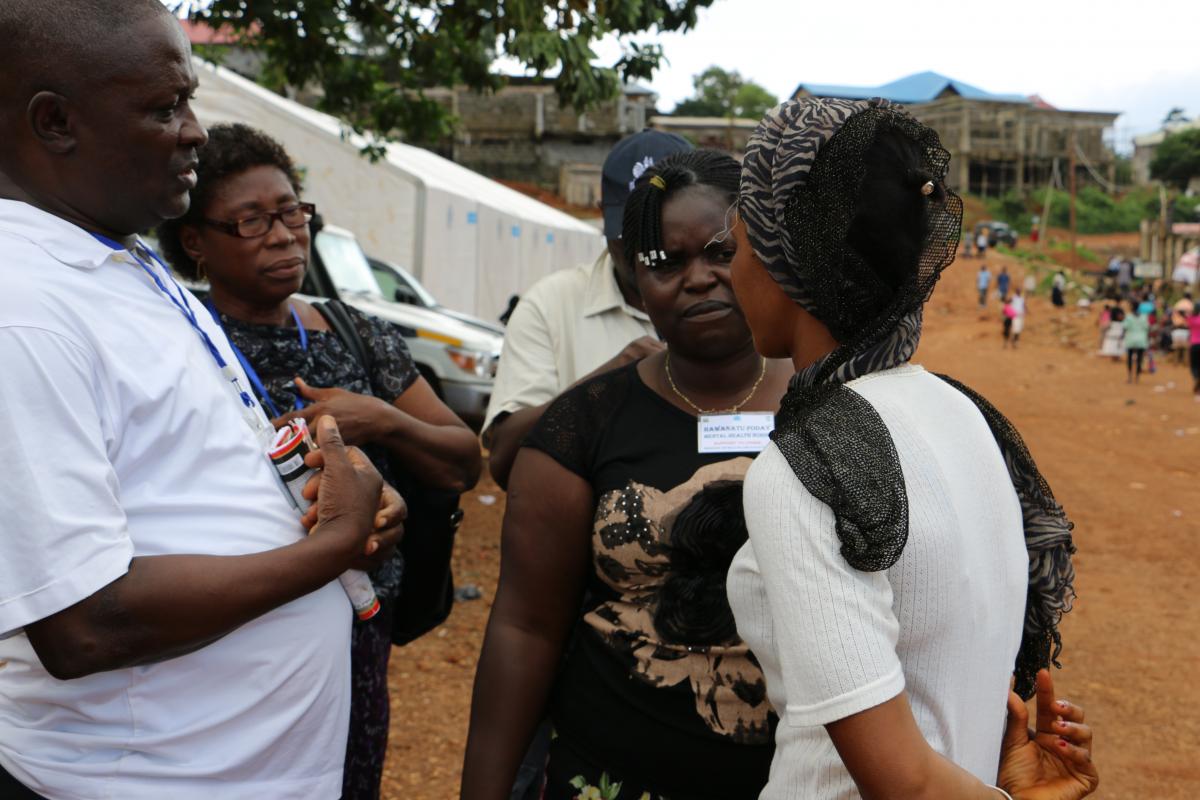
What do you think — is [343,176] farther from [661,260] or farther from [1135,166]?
[1135,166]

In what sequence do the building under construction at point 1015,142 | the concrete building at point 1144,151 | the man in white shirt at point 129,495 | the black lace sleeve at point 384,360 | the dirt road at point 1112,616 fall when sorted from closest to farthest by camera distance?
the man in white shirt at point 129,495 → the black lace sleeve at point 384,360 → the dirt road at point 1112,616 → the building under construction at point 1015,142 → the concrete building at point 1144,151

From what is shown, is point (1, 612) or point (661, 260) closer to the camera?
point (1, 612)

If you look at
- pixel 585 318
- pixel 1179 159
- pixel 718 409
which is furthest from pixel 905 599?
pixel 1179 159

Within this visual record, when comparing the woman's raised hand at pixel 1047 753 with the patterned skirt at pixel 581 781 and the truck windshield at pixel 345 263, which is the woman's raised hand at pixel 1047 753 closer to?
the patterned skirt at pixel 581 781

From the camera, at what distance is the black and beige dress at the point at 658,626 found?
6.51 feet

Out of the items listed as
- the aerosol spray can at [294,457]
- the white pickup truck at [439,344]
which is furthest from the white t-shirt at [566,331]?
the white pickup truck at [439,344]

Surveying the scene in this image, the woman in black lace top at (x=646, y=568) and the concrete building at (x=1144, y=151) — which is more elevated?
the concrete building at (x=1144, y=151)

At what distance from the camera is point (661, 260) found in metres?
2.32

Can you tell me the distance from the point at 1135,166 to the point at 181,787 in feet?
228

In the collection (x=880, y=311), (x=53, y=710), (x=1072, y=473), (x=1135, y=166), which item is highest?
(x=1135, y=166)

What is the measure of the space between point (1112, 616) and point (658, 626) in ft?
19.1

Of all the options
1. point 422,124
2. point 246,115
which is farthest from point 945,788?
point 246,115

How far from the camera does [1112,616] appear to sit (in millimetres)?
6801

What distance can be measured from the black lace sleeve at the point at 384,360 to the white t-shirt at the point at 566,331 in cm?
56
